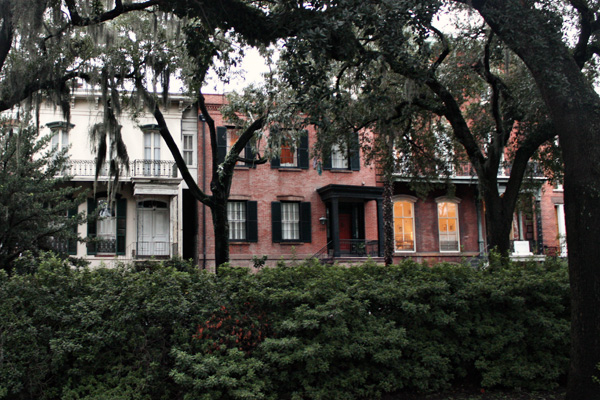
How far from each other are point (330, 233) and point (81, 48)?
15902 mm

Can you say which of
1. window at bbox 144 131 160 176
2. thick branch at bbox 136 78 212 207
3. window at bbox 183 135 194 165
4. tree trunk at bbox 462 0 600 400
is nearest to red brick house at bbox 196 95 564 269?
window at bbox 183 135 194 165

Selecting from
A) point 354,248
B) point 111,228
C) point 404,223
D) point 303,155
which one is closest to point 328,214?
point 354,248

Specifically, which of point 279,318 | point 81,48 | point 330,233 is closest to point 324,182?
point 330,233

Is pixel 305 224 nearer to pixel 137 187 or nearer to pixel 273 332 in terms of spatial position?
pixel 137 187

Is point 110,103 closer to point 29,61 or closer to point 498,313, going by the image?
point 29,61

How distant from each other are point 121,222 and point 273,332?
19.1 meters

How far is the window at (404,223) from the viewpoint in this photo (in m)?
27.8

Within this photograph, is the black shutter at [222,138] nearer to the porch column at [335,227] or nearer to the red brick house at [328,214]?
the red brick house at [328,214]

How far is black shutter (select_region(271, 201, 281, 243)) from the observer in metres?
25.8

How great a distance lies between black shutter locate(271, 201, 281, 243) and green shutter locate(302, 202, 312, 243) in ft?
3.68

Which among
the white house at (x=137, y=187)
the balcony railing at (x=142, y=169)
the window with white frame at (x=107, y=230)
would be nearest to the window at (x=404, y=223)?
the white house at (x=137, y=187)

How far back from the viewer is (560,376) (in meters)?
8.42

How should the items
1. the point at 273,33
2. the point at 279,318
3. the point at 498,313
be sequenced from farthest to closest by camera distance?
1. the point at 273,33
2. the point at 498,313
3. the point at 279,318

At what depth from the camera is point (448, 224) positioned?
28.5m
